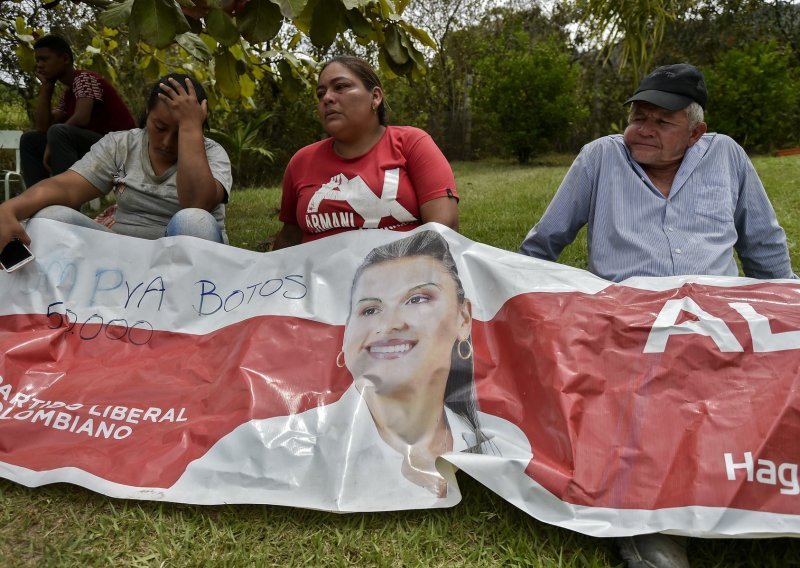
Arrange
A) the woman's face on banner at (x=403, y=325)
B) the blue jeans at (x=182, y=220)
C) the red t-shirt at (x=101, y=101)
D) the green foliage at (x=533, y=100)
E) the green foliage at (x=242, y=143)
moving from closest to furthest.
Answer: the woman's face on banner at (x=403, y=325)
the blue jeans at (x=182, y=220)
the red t-shirt at (x=101, y=101)
the green foliage at (x=242, y=143)
the green foliage at (x=533, y=100)

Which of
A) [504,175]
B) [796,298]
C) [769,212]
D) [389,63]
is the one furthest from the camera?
[504,175]

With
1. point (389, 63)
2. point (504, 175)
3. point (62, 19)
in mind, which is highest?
point (62, 19)

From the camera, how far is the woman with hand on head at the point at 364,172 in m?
2.41

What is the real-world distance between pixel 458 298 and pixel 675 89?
1006 mm

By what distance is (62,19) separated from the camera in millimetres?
9648

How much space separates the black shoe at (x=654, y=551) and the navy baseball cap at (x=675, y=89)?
1343mm

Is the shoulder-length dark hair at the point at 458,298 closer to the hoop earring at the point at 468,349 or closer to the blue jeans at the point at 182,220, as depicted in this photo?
the hoop earring at the point at 468,349

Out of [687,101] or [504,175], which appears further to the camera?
[504,175]

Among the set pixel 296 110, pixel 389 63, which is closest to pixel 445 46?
pixel 296 110

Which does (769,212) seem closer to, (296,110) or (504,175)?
(504,175)

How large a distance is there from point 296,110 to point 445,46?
274 inches

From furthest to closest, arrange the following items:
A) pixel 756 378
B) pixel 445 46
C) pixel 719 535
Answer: pixel 445 46 → pixel 756 378 → pixel 719 535

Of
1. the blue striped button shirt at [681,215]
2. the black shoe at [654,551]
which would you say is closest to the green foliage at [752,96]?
the blue striped button shirt at [681,215]

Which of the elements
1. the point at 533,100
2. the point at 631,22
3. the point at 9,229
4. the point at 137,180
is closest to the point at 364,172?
the point at 137,180
